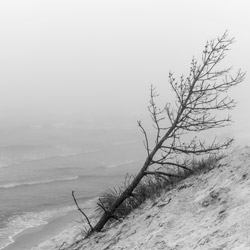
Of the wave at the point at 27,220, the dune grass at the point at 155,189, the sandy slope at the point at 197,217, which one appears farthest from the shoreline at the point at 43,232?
the sandy slope at the point at 197,217

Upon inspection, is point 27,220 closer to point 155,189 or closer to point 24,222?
point 24,222

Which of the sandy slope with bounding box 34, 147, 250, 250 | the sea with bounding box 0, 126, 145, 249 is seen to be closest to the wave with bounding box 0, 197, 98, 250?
the sea with bounding box 0, 126, 145, 249

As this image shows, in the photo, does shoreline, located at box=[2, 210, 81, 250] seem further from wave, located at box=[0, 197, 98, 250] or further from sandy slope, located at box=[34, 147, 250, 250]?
sandy slope, located at box=[34, 147, 250, 250]

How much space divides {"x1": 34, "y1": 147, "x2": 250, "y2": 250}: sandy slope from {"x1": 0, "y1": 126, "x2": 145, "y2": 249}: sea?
250 inches

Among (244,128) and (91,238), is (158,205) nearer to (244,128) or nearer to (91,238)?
(91,238)

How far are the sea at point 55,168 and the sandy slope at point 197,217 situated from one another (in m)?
6.35

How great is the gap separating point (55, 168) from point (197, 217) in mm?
20761

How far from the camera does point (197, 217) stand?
6.04m

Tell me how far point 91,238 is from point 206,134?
38069 mm

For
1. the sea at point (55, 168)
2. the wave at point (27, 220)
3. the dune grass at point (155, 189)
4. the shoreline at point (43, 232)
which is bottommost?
the dune grass at point (155, 189)

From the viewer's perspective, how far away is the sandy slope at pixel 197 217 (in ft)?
16.7

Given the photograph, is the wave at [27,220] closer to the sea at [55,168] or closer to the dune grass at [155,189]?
the sea at [55,168]

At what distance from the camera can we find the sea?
655 inches

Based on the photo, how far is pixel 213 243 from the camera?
16.2 ft
